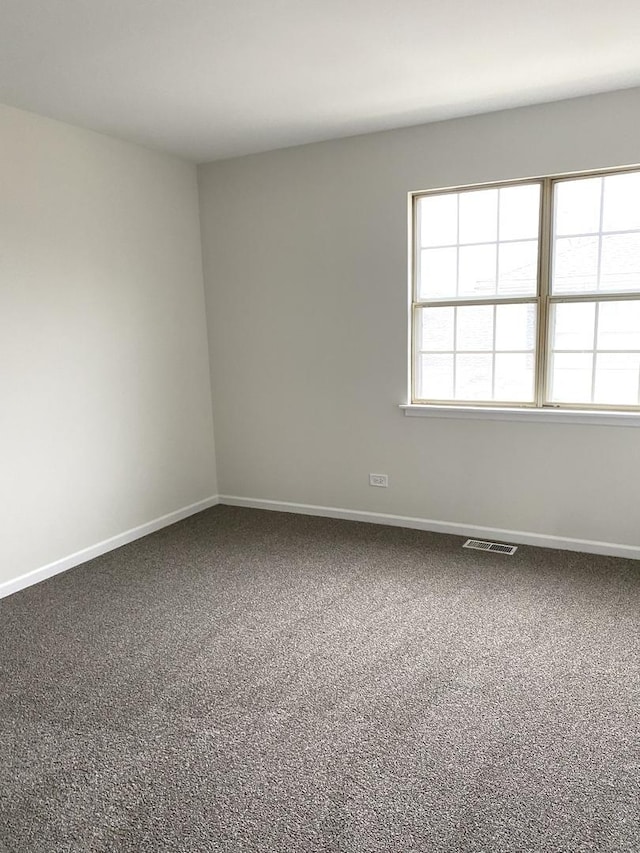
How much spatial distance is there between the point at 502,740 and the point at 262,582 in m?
1.70

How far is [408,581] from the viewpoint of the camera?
352 cm

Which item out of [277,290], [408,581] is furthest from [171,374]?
[408,581]

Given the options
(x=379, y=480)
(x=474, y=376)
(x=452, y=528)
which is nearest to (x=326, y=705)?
(x=452, y=528)

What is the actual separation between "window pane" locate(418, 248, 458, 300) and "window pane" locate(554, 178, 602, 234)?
660 millimetres

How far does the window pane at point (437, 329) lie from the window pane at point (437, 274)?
0.10 m

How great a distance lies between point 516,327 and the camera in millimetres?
3918

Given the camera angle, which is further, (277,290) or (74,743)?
(277,290)

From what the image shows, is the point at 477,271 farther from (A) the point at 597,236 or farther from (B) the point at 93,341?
(B) the point at 93,341

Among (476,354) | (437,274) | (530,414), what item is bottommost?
(530,414)

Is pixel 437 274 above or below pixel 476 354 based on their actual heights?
above

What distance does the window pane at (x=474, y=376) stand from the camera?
4047 mm

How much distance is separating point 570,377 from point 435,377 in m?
0.86

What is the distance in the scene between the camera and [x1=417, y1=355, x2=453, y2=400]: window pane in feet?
13.7

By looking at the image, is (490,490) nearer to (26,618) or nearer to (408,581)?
(408,581)
